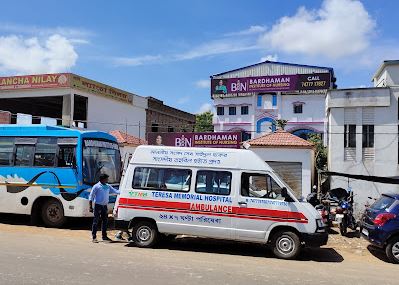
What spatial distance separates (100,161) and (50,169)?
5.02 ft

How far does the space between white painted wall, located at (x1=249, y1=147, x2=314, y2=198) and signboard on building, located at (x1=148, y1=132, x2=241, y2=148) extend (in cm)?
590

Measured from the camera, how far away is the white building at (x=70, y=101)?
30.7 meters

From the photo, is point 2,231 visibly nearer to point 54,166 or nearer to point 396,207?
point 54,166

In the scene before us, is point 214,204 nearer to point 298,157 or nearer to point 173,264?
point 173,264

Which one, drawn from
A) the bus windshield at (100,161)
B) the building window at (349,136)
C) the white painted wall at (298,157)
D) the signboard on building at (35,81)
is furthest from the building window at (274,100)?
the bus windshield at (100,161)

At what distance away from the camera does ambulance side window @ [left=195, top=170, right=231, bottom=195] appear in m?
10.1

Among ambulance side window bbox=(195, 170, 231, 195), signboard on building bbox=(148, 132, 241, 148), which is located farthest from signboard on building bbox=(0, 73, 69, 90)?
ambulance side window bbox=(195, 170, 231, 195)

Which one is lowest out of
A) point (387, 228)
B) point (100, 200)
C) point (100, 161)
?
point (387, 228)

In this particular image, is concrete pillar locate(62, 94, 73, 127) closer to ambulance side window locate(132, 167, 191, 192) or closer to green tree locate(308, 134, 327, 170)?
green tree locate(308, 134, 327, 170)

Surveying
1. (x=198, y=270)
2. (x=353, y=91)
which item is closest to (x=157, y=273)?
(x=198, y=270)

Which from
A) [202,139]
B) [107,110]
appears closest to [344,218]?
[202,139]

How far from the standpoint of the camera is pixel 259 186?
10.1m

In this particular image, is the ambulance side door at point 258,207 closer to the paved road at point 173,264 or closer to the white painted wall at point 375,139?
the paved road at point 173,264

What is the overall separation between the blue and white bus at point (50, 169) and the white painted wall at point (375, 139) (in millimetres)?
11472
